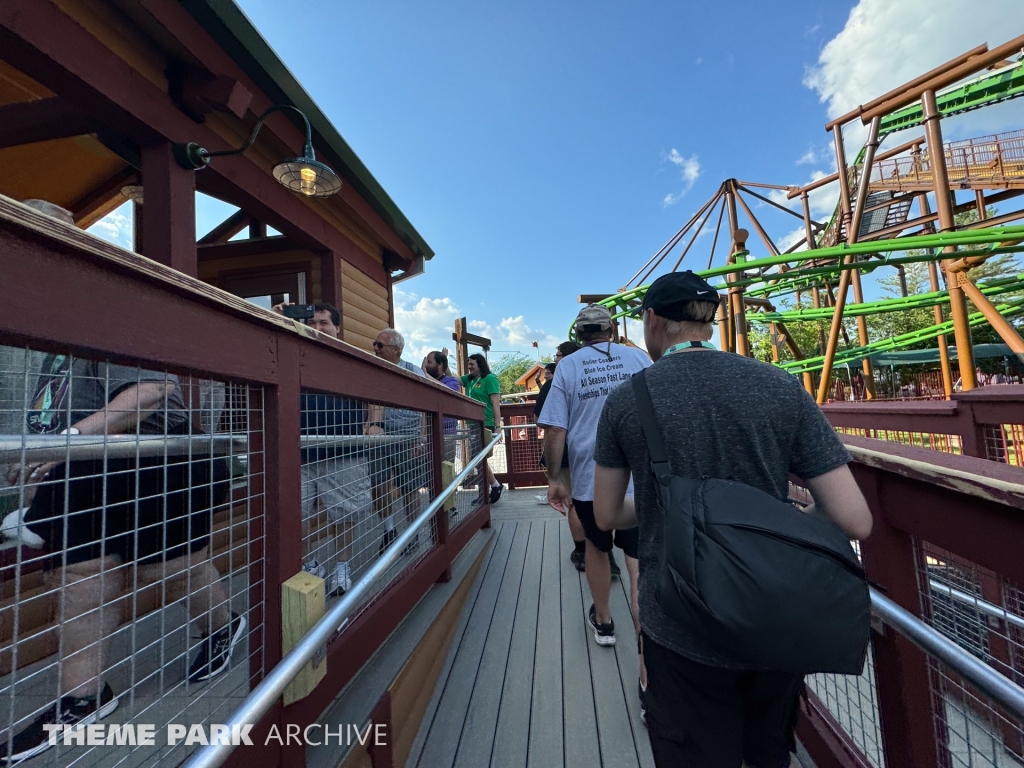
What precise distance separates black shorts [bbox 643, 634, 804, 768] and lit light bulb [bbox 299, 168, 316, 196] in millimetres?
3607

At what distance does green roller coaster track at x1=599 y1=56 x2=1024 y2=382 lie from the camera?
242 inches

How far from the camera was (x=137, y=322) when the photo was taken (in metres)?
0.81

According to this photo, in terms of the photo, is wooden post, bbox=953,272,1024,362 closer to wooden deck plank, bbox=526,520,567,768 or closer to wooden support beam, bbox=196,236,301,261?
wooden deck plank, bbox=526,520,567,768

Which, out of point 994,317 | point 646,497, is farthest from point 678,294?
point 994,317

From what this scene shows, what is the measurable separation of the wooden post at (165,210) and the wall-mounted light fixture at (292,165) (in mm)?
97

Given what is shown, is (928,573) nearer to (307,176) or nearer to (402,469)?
(402,469)

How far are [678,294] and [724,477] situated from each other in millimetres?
491

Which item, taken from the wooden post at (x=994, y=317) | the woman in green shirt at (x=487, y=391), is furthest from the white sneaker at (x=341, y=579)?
the wooden post at (x=994, y=317)

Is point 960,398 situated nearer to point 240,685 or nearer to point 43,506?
point 240,685

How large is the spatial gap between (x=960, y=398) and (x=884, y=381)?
797 inches

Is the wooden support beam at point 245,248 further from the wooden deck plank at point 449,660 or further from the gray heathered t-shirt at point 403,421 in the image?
the wooden deck plank at point 449,660

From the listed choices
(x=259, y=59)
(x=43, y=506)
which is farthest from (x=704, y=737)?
(x=259, y=59)

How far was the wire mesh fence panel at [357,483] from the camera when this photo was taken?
1.68 metres

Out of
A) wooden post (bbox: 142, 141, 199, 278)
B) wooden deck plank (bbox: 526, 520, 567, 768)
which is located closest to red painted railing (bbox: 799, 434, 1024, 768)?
wooden deck plank (bbox: 526, 520, 567, 768)
